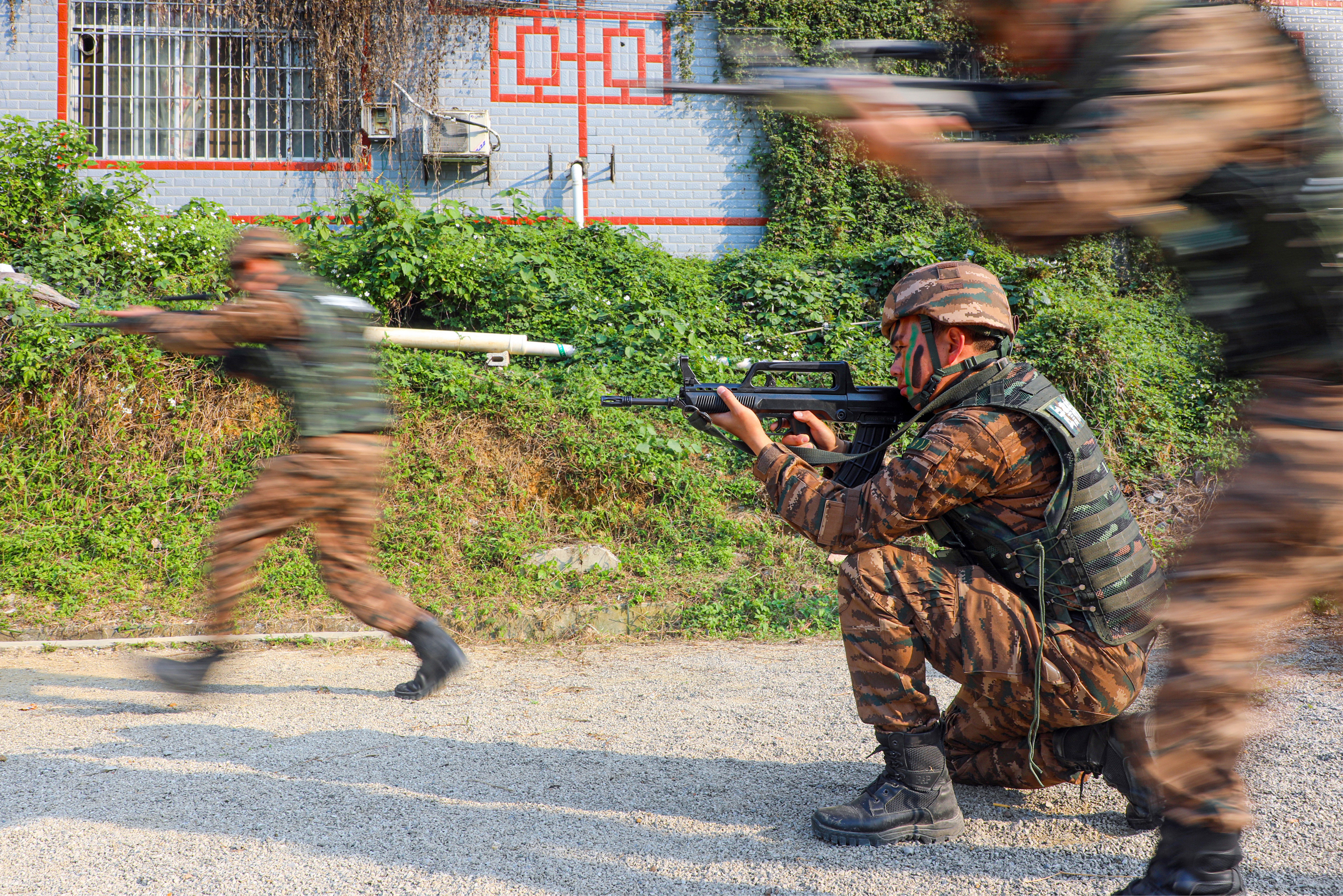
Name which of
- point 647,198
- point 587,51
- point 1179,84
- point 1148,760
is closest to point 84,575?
point 1148,760

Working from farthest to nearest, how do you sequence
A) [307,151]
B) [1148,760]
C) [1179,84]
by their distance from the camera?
1. [307,151]
2. [1148,760]
3. [1179,84]

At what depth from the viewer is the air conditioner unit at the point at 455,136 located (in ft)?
34.1

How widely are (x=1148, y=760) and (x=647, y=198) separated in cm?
937

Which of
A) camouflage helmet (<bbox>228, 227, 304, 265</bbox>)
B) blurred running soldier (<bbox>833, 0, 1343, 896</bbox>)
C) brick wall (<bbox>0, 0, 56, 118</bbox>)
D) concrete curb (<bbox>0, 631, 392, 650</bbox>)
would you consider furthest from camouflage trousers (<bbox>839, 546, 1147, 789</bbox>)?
brick wall (<bbox>0, 0, 56, 118</bbox>)

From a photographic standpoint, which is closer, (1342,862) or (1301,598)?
(1301,598)

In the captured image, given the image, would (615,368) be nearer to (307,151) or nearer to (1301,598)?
(307,151)

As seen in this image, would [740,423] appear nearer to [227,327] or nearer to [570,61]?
[227,327]

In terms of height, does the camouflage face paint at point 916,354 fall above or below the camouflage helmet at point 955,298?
below

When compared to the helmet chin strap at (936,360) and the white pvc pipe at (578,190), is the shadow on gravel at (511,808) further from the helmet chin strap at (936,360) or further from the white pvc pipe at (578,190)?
the white pvc pipe at (578,190)

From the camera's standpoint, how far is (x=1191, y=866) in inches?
69.3

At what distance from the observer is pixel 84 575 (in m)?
5.73

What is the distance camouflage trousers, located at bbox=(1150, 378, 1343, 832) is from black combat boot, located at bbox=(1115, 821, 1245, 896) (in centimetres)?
18

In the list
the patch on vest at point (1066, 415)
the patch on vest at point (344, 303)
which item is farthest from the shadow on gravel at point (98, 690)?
the patch on vest at point (1066, 415)

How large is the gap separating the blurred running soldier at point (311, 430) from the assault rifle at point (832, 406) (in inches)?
52.5
